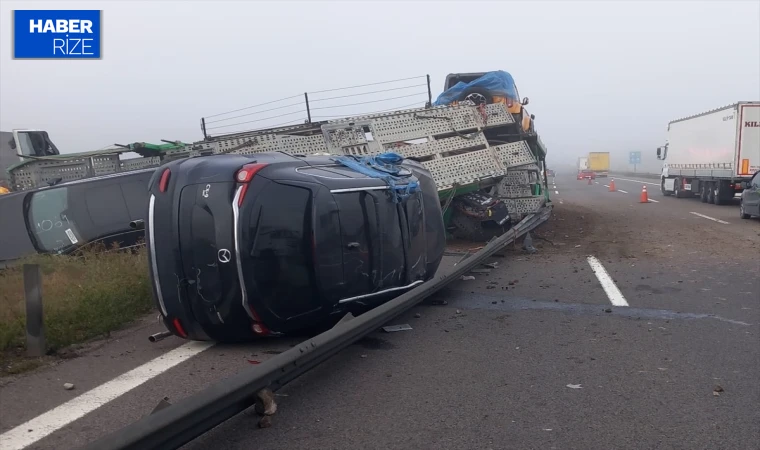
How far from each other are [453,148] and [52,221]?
24.3 ft

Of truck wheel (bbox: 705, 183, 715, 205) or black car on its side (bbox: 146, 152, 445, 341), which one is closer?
black car on its side (bbox: 146, 152, 445, 341)

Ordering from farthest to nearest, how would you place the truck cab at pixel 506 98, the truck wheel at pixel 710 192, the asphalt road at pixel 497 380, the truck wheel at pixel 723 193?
1. the truck wheel at pixel 710 192
2. the truck wheel at pixel 723 193
3. the truck cab at pixel 506 98
4. the asphalt road at pixel 497 380

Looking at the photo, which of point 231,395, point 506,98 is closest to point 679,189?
point 506,98

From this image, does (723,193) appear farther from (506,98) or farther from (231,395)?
(231,395)

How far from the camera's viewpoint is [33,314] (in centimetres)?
611

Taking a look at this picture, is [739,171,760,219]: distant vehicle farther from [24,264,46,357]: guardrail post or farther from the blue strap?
[24,264,46,357]: guardrail post

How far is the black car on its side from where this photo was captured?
223 inches

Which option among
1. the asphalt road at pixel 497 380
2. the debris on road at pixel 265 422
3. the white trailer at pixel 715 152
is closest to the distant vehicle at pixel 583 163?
the white trailer at pixel 715 152

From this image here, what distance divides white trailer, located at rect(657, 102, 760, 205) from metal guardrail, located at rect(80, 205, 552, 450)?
1888 cm

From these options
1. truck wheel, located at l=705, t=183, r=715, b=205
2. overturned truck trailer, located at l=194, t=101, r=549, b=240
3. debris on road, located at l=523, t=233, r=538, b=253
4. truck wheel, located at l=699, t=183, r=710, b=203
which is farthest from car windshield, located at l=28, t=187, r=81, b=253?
truck wheel, located at l=699, t=183, r=710, b=203

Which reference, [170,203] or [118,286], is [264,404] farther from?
[118,286]

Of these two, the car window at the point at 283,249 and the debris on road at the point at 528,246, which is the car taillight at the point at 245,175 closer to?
the car window at the point at 283,249

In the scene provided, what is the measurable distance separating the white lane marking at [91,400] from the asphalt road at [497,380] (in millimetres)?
22

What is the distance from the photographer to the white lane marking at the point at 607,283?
8516 mm
